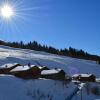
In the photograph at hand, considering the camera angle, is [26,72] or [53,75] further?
[53,75]

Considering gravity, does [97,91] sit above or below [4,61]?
below

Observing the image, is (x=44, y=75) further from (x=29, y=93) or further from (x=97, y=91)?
(x=29, y=93)

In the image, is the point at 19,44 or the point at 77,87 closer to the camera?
the point at 77,87

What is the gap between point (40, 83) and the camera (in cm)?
5825

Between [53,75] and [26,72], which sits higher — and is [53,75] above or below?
below

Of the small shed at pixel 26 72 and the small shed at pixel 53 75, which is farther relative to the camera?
the small shed at pixel 53 75

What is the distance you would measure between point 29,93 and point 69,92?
42.8 ft

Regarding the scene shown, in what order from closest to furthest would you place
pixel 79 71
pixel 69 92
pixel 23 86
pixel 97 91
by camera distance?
pixel 23 86 < pixel 69 92 < pixel 97 91 < pixel 79 71

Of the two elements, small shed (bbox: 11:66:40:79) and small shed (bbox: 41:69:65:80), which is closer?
small shed (bbox: 11:66:40:79)

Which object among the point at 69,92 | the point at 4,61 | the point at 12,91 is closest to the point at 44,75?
the point at 69,92

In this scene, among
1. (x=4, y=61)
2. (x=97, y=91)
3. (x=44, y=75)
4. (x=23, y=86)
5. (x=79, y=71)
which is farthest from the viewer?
(x=79, y=71)

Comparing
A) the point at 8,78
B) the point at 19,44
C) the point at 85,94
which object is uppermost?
the point at 19,44

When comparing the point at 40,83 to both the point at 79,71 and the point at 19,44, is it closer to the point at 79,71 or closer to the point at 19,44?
the point at 79,71

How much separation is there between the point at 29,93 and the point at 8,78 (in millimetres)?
5345
